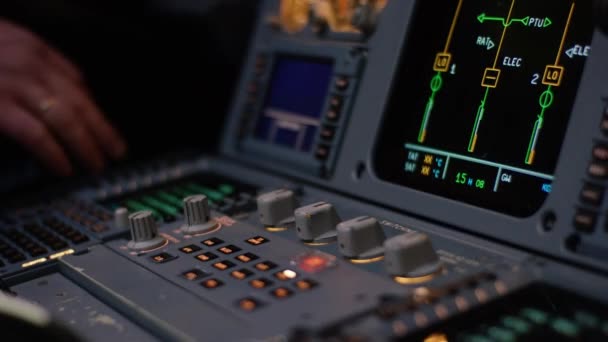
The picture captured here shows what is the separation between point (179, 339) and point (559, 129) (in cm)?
70

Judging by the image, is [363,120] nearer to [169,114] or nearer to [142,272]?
[142,272]

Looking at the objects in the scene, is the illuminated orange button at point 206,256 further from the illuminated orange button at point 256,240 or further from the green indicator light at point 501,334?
the green indicator light at point 501,334

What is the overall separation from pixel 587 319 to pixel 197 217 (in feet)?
2.32

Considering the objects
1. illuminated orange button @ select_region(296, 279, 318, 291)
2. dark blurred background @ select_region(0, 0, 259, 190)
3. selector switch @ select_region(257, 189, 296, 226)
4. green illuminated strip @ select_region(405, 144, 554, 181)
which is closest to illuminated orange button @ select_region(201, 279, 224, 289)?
illuminated orange button @ select_region(296, 279, 318, 291)

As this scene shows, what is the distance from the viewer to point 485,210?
1.20 meters

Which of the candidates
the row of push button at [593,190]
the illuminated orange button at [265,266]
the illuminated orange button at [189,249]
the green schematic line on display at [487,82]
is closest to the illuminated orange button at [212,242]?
the illuminated orange button at [189,249]

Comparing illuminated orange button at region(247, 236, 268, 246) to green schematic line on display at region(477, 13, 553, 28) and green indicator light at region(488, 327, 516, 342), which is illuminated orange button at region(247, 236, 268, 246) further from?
green schematic line on display at region(477, 13, 553, 28)

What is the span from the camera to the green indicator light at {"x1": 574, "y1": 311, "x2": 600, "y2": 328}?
0.93 m

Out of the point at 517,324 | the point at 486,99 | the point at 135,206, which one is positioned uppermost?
the point at 486,99

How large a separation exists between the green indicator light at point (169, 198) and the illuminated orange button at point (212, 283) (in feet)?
1.50

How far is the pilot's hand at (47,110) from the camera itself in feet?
5.83

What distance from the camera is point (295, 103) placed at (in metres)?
1.70

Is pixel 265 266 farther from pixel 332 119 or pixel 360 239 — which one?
pixel 332 119

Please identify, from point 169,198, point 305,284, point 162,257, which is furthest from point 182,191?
point 305,284
